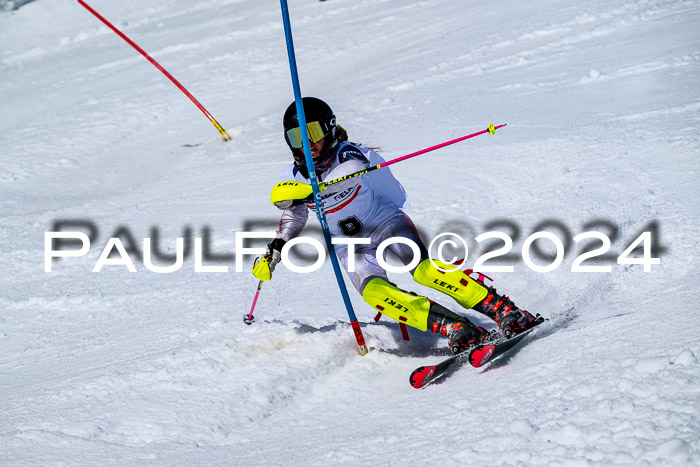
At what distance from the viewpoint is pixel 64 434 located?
10.5 ft

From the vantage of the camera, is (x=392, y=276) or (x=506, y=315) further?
(x=392, y=276)

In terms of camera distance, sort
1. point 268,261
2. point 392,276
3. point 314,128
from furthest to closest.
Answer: point 392,276 < point 268,261 < point 314,128

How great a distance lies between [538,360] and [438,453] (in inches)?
32.3

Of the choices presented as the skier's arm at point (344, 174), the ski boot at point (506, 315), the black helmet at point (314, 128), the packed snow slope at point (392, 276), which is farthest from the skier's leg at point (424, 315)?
the black helmet at point (314, 128)

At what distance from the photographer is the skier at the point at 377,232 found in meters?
3.45

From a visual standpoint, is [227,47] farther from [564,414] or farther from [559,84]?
[564,414]

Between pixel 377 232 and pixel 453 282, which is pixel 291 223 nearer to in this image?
pixel 377 232

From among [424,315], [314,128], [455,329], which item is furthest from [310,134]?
[455,329]

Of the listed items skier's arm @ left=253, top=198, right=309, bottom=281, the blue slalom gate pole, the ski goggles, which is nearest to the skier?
the ski goggles

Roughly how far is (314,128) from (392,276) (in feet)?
5.74

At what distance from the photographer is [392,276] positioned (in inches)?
193

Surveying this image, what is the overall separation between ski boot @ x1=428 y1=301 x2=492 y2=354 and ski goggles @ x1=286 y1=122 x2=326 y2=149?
1.02 meters

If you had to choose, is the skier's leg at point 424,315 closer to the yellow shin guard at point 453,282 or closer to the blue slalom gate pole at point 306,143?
the yellow shin guard at point 453,282

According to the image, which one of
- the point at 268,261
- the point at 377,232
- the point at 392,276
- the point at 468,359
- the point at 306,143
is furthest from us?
the point at 392,276
